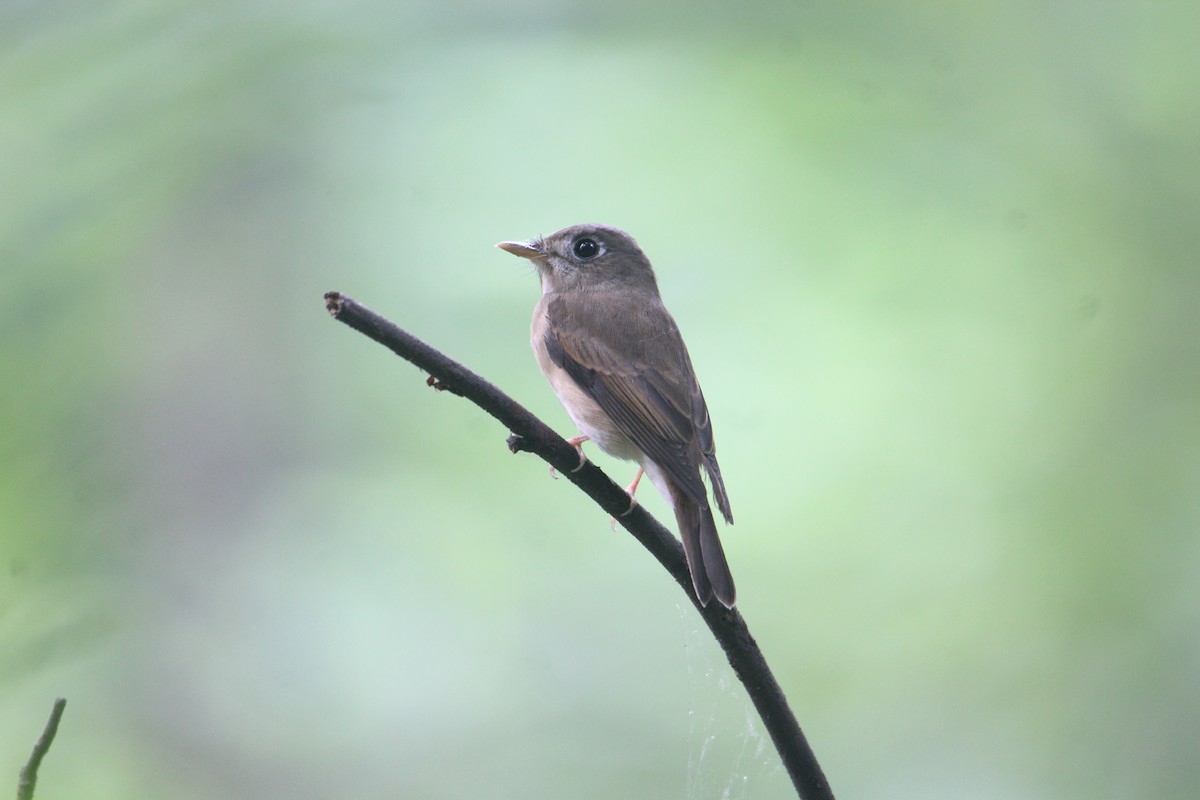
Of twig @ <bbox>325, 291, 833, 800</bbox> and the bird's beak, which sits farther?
the bird's beak

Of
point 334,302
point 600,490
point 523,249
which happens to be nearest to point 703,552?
point 600,490

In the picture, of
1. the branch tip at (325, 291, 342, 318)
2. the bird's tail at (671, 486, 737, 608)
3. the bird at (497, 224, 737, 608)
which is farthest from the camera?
the bird at (497, 224, 737, 608)

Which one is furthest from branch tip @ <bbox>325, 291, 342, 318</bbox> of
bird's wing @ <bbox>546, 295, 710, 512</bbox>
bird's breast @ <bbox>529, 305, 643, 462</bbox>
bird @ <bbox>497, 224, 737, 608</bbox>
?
bird's breast @ <bbox>529, 305, 643, 462</bbox>

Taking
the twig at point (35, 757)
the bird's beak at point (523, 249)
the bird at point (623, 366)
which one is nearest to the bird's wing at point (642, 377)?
the bird at point (623, 366)

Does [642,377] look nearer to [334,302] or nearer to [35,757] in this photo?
[334,302]

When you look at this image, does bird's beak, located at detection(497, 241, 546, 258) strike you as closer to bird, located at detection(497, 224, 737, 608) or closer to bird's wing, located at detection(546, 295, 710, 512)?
bird, located at detection(497, 224, 737, 608)

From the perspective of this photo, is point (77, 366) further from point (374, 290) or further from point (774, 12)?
point (774, 12)
